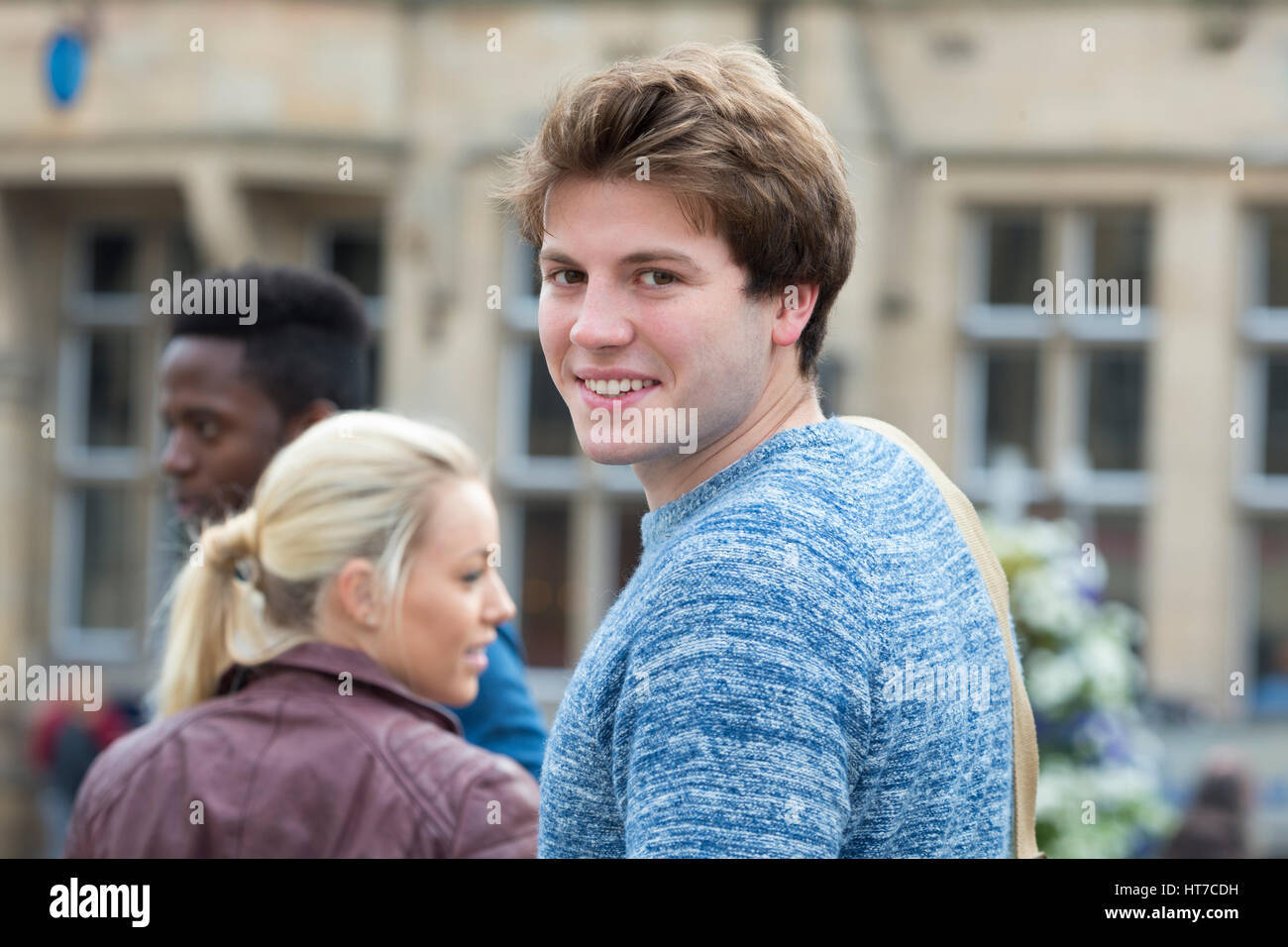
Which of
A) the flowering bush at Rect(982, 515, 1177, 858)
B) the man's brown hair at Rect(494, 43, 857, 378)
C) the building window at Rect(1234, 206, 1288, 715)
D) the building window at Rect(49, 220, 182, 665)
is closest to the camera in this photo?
the man's brown hair at Rect(494, 43, 857, 378)

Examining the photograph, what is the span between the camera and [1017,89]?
23.8ft

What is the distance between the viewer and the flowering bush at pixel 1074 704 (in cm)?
423

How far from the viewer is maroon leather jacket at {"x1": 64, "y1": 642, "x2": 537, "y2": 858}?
1.81 m

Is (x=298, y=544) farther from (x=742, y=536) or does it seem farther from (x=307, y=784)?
(x=742, y=536)

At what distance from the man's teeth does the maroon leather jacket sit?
0.64m

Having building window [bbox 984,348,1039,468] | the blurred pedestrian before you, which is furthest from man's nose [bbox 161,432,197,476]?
building window [bbox 984,348,1039,468]

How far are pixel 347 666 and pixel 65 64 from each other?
6.57 meters

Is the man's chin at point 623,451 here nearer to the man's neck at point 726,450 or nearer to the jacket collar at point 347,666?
the man's neck at point 726,450

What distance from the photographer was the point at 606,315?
4.47ft

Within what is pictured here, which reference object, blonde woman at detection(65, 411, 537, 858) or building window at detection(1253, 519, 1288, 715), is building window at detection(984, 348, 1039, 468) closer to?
building window at detection(1253, 519, 1288, 715)

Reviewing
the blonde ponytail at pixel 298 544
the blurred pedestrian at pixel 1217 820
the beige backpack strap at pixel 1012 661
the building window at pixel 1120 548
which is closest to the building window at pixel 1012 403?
the building window at pixel 1120 548
